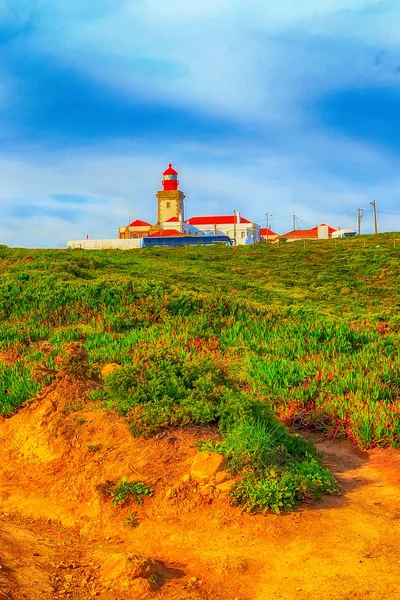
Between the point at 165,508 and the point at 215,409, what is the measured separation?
138 centimetres

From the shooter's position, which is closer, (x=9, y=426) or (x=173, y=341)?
(x=9, y=426)

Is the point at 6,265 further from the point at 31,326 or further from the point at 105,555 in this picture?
the point at 105,555

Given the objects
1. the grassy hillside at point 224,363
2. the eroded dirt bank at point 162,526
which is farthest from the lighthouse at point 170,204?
the eroded dirt bank at point 162,526

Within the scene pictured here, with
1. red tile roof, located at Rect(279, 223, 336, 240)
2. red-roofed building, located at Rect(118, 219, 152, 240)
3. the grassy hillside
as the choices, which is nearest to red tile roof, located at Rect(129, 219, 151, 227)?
red-roofed building, located at Rect(118, 219, 152, 240)

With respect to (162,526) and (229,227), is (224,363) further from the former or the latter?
(229,227)

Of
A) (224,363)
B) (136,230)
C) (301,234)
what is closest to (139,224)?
(136,230)

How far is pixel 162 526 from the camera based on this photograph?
4586mm

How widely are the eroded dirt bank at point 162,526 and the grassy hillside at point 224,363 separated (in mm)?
273

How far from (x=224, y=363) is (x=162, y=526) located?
4.30 m

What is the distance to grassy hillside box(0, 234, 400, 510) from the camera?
214 inches

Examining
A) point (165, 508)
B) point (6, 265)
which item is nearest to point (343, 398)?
point (165, 508)

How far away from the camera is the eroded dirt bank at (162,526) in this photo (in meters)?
3.68

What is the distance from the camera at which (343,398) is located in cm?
704

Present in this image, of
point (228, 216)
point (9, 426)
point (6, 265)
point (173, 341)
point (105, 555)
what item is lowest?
point (105, 555)
